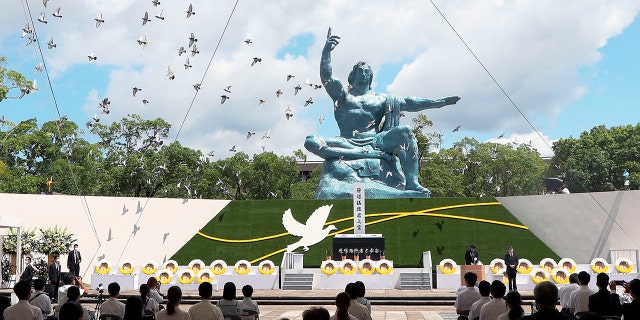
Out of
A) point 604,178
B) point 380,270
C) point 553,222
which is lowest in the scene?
point 380,270

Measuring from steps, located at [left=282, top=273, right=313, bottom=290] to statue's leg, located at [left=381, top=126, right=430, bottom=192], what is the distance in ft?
33.6

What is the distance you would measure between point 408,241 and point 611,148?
3375 centimetres

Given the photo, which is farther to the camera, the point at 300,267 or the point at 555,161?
the point at 555,161

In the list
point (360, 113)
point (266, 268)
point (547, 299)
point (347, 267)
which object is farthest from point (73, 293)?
point (360, 113)

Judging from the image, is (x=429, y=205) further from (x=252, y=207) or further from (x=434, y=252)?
(x=252, y=207)

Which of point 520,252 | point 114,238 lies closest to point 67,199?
point 114,238

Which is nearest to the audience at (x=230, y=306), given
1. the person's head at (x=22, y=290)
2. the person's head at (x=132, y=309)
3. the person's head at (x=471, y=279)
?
the person's head at (x=132, y=309)

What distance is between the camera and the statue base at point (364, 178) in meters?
32.6

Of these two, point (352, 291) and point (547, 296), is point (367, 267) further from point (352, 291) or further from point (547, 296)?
point (547, 296)

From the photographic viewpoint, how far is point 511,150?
6294 cm

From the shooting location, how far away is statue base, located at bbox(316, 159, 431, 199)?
32625mm

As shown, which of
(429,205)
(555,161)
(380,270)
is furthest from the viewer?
(555,161)

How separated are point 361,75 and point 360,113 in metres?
1.84

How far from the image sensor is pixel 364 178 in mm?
33469
